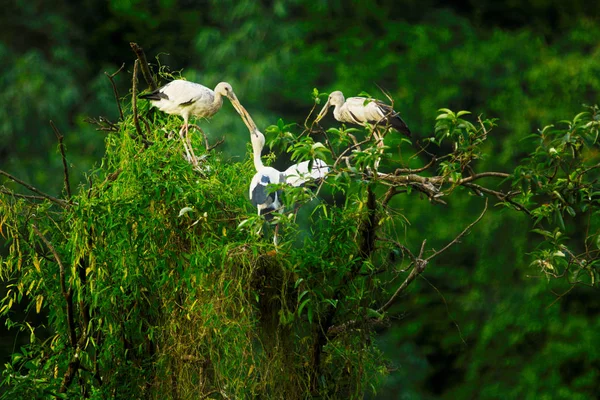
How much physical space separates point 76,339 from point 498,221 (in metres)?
4.90

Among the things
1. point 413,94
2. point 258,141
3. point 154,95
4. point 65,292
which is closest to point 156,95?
point 154,95

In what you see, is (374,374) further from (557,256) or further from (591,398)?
(591,398)

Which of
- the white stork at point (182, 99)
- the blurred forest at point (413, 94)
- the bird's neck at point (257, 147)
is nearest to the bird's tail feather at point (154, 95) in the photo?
the white stork at point (182, 99)

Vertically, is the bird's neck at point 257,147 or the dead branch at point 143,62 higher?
the dead branch at point 143,62

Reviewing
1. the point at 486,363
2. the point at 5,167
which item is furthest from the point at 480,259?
the point at 5,167

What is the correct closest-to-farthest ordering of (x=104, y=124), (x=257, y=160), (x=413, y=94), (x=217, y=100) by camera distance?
(x=257, y=160) → (x=104, y=124) → (x=217, y=100) → (x=413, y=94)

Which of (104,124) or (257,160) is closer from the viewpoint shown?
(257,160)

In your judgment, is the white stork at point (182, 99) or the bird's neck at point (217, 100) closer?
the white stork at point (182, 99)

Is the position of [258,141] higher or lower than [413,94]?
higher

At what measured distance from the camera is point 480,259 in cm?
756

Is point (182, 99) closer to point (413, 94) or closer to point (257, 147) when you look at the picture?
point (257, 147)

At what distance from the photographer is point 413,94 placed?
8133mm

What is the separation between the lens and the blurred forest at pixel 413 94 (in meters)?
7.26

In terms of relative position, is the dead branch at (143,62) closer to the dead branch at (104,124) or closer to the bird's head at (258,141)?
the dead branch at (104,124)
